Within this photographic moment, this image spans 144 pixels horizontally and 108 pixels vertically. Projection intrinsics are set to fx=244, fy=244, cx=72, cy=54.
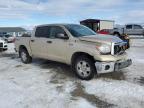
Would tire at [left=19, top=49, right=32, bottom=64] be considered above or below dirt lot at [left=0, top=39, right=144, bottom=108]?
above

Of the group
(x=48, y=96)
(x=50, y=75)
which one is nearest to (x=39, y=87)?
(x=48, y=96)

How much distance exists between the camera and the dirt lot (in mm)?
5532

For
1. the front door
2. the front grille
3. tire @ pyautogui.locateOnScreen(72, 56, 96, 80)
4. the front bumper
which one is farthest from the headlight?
the front door

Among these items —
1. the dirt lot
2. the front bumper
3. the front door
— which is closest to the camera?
the dirt lot

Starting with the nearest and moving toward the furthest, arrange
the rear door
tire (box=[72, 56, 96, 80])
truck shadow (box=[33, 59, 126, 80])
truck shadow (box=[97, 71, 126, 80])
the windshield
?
tire (box=[72, 56, 96, 80])
truck shadow (box=[97, 71, 126, 80])
truck shadow (box=[33, 59, 126, 80])
the windshield
the rear door

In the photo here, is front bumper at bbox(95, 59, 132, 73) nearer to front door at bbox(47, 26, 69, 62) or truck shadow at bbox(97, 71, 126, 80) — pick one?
truck shadow at bbox(97, 71, 126, 80)

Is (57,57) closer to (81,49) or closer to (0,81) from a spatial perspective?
(81,49)

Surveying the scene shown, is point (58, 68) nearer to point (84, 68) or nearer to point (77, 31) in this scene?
point (77, 31)

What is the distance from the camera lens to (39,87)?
22.6 ft

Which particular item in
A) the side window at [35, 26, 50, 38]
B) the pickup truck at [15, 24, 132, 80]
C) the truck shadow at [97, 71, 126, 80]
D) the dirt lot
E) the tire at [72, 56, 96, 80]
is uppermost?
the side window at [35, 26, 50, 38]

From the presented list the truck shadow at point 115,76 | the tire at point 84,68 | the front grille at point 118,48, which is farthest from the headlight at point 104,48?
the truck shadow at point 115,76

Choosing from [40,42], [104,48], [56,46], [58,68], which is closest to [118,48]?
[104,48]

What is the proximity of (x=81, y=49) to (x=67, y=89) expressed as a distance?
4.79ft

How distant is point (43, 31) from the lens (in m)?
9.52
